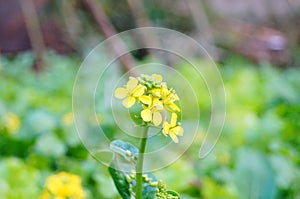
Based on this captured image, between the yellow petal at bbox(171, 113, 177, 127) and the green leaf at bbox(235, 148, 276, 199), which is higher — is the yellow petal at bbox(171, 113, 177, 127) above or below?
below

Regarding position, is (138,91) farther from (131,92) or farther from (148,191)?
(148,191)

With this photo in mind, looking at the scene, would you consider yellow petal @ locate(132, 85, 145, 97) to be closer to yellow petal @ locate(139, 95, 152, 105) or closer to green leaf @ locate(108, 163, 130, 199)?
yellow petal @ locate(139, 95, 152, 105)

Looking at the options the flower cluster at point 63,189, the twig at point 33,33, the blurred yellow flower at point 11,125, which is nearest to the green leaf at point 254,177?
the flower cluster at point 63,189

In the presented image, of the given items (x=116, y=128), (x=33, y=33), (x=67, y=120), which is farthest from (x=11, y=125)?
(x=33, y=33)

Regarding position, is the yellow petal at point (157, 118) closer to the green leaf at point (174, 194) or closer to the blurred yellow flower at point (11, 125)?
the green leaf at point (174, 194)

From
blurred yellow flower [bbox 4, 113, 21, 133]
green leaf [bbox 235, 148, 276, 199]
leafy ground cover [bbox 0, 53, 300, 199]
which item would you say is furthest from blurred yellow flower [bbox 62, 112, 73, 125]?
green leaf [bbox 235, 148, 276, 199]

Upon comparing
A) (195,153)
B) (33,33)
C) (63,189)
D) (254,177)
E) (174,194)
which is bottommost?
(174,194)
